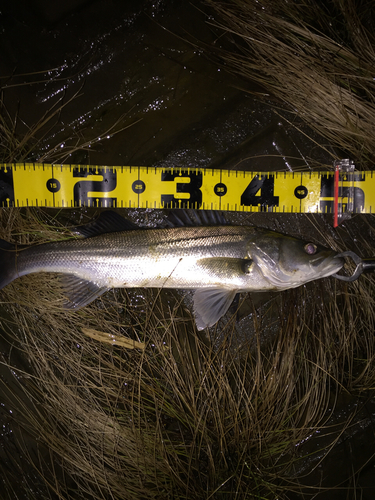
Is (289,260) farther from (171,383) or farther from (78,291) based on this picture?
(78,291)

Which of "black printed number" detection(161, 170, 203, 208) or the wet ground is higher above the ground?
the wet ground

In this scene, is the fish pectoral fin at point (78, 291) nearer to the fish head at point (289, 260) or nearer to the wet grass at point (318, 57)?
the fish head at point (289, 260)

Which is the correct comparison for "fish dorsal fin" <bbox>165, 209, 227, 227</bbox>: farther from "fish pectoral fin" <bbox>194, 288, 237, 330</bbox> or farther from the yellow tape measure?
"fish pectoral fin" <bbox>194, 288, 237, 330</bbox>

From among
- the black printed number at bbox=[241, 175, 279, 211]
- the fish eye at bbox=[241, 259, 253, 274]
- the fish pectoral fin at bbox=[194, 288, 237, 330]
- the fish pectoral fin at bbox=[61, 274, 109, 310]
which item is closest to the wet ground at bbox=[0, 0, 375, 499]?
the black printed number at bbox=[241, 175, 279, 211]

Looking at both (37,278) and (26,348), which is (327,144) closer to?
(37,278)

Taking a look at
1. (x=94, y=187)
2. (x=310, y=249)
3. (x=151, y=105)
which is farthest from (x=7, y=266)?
(x=310, y=249)

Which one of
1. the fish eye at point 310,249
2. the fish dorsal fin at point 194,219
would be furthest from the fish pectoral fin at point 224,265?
the fish eye at point 310,249
